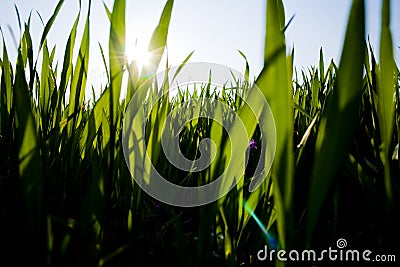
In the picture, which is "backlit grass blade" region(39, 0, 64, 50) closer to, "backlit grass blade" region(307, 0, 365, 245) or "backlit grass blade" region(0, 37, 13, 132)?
"backlit grass blade" region(0, 37, 13, 132)

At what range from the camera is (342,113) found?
11.6 inches

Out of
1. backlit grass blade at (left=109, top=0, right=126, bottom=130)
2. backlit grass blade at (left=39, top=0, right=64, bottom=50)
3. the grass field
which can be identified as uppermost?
backlit grass blade at (left=39, top=0, right=64, bottom=50)

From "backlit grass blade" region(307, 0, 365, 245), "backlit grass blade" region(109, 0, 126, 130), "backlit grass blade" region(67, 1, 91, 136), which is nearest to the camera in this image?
"backlit grass blade" region(307, 0, 365, 245)

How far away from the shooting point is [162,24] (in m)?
0.48

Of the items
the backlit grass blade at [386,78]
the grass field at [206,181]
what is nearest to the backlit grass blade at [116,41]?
the grass field at [206,181]

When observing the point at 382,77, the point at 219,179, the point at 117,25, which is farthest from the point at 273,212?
the point at 117,25

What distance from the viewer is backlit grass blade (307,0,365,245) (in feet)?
0.90

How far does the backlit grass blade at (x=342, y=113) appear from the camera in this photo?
0.27 m

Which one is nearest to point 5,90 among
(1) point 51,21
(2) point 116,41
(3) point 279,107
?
(1) point 51,21

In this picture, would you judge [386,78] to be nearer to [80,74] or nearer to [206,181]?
[206,181]

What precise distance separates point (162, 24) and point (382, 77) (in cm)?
29

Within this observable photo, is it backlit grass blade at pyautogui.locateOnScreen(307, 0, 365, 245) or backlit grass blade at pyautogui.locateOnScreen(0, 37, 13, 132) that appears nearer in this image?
backlit grass blade at pyautogui.locateOnScreen(307, 0, 365, 245)

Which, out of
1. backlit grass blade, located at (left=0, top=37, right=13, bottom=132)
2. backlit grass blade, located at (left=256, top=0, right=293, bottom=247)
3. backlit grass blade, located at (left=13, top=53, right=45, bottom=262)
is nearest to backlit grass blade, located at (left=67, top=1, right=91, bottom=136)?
backlit grass blade, located at (left=0, top=37, right=13, bottom=132)

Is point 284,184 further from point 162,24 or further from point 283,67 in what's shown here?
point 162,24
